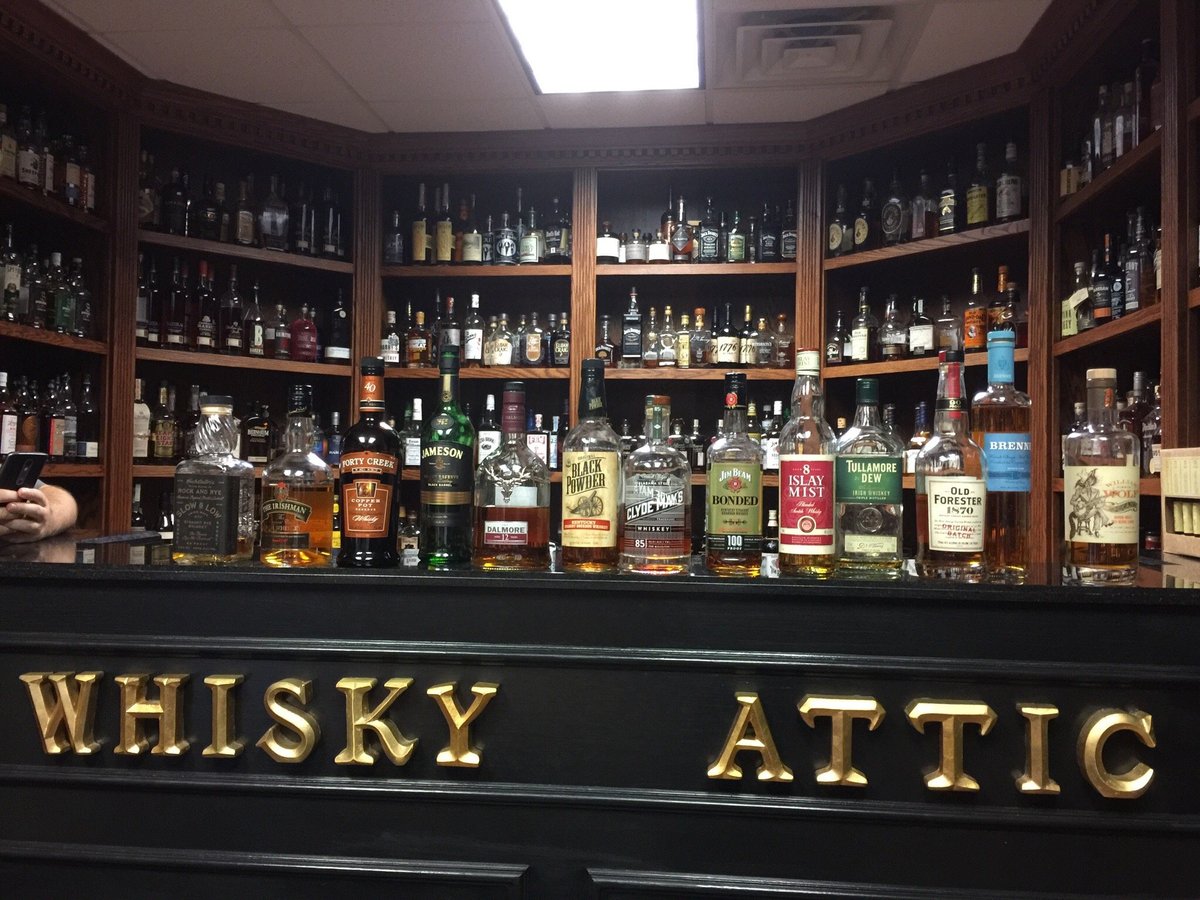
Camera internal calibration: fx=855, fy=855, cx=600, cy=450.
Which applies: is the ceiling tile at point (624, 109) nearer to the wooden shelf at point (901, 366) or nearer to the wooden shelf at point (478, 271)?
the wooden shelf at point (478, 271)

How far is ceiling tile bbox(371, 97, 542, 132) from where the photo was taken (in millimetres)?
3143

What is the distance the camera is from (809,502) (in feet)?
3.83

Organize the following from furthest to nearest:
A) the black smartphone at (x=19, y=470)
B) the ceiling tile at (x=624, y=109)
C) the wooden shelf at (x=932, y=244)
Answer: the ceiling tile at (x=624, y=109) → the wooden shelf at (x=932, y=244) → the black smartphone at (x=19, y=470)

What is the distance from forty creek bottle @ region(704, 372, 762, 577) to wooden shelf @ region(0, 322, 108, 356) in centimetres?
233

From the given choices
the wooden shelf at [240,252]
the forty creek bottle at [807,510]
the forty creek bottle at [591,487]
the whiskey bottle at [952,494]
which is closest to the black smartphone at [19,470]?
the forty creek bottle at [591,487]

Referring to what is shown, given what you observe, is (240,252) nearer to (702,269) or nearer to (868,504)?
(702,269)

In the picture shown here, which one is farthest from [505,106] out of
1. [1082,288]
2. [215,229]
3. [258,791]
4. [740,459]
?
[258,791]

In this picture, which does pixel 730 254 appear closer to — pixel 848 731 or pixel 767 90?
pixel 767 90

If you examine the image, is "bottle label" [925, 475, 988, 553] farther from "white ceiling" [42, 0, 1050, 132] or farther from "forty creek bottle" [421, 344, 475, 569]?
"white ceiling" [42, 0, 1050, 132]

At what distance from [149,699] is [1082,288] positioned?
8.86 ft

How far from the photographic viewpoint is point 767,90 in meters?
2.99

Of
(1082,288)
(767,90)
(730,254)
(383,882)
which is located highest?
(767,90)

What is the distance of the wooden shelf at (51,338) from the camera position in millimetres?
2537

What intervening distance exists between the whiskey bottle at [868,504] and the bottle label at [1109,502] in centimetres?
24
